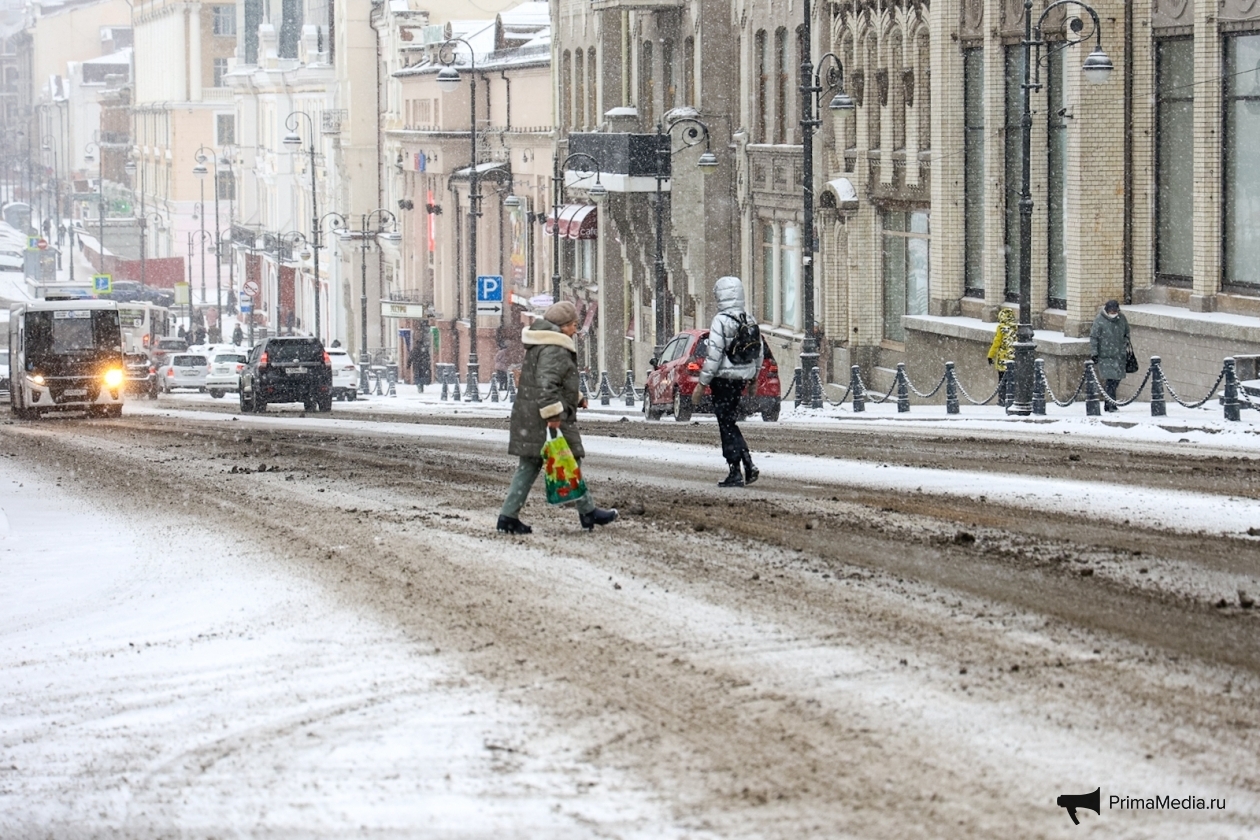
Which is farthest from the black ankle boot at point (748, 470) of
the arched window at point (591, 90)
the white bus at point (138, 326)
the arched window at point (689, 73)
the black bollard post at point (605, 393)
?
the white bus at point (138, 326)

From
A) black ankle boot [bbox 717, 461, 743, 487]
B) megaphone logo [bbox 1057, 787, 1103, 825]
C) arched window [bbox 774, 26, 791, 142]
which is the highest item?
arched window [bbox 774, 26, 791, 142]

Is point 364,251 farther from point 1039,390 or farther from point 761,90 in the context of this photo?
point 1039,390

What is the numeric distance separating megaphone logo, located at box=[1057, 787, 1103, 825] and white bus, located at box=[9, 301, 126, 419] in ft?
122

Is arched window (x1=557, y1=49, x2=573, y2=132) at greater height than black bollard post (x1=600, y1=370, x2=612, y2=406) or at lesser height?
greater

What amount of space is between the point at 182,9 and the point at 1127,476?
442ft

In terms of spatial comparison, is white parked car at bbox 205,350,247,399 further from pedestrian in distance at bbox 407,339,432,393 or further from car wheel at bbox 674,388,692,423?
car wheel at bbox 674,388,692,423

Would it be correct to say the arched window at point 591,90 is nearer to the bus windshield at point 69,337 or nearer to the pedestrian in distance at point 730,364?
the bus windshield at point 69,337

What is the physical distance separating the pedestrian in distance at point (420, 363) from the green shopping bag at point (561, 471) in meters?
54.9

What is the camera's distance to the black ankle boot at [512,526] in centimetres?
1387

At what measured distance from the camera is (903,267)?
40719 millimetres

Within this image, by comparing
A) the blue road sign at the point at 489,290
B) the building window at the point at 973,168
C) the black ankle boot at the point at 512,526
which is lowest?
Answer: the black ankle boot at the point at 512,526

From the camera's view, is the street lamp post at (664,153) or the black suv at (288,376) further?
the street lamp post at (664,153)

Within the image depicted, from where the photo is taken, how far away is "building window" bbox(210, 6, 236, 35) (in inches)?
5664

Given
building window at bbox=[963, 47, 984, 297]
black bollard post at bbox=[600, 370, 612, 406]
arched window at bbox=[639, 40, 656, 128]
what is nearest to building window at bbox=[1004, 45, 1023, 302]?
building window at bbox=[963, 47, 984, 297]
